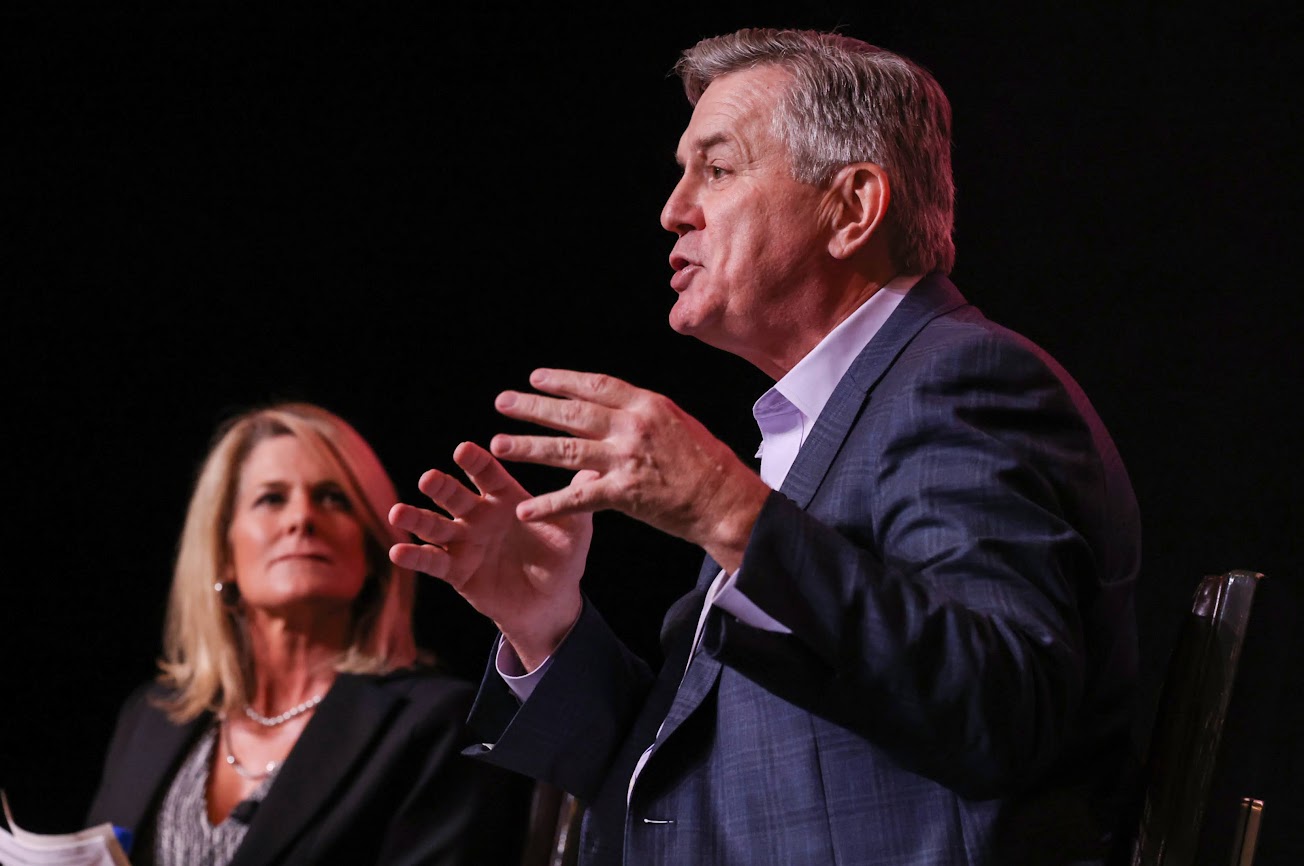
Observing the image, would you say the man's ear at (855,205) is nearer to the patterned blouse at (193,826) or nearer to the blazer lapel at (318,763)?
the blazer lapel at (318,763)

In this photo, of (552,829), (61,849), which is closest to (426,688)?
(552,829)

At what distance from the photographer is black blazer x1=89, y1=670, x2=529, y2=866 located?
2562 millimetres

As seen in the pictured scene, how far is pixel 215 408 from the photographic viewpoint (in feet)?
11.4

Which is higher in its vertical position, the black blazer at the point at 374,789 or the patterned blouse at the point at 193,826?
the black blazer at the point at 374,789

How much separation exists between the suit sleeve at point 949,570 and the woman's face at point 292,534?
1.78 m

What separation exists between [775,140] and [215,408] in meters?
2.17

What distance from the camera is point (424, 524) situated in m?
1.47

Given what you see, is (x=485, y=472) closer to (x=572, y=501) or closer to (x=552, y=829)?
(x=572, y=501)

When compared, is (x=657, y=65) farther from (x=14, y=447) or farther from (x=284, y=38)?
(x=14, y=447)

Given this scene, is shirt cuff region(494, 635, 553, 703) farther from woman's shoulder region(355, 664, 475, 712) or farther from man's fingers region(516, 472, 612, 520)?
woman's shoulder region(355, 664, 475, 712)

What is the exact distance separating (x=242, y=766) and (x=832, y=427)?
185 centimetres

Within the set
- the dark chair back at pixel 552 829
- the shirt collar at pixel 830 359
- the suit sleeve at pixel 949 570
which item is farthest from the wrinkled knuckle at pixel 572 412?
the dark chair back at pixel 552 829

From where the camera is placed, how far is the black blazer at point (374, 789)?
2.56 meters

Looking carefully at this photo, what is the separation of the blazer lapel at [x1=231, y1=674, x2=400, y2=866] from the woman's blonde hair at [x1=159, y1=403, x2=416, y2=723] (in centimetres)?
11
